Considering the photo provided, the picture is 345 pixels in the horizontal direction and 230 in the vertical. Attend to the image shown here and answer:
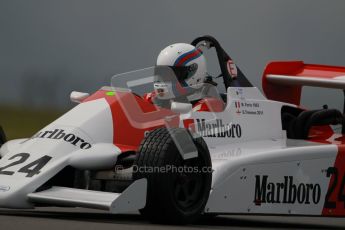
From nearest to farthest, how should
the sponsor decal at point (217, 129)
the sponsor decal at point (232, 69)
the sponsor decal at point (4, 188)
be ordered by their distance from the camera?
the sponsor decal at point (4, 188) < the sponsor decal at point (217, 129) < the sponsor decal at point (232, 69)

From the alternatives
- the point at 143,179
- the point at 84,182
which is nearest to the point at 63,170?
the point at 84,182

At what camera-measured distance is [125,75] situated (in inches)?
→ 420

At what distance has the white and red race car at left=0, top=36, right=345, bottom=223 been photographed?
347 inches

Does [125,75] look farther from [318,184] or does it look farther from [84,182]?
[318,184]

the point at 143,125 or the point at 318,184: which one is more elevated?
the point at 143,125

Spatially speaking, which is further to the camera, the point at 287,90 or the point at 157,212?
the point at 287,90

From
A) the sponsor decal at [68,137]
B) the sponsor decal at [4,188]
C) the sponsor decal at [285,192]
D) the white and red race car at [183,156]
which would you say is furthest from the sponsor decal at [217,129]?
the sponsor decal at [4,188]

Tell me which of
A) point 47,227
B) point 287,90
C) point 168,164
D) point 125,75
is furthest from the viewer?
point 287,90

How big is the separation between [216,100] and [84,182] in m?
2.00

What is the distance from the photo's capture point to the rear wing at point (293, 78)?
11.8 meters

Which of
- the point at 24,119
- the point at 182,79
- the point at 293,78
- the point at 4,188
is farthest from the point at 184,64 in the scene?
the point at 24,119

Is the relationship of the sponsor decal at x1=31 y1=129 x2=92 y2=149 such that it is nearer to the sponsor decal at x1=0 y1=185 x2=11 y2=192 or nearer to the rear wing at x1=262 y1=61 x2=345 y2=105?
the sponsor decal at x1=0 y1=185 x2=11 y2=192

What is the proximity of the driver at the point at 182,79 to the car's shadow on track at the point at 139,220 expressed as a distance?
1.29 m

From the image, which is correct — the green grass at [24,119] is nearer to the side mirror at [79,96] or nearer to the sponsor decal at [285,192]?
the side mirror at [79,96]
